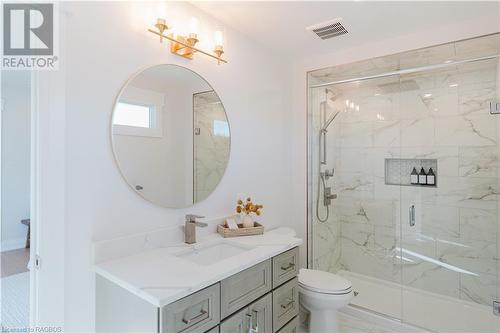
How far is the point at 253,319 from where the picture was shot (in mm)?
1567

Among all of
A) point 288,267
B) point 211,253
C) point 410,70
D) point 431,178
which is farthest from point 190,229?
point 431,178

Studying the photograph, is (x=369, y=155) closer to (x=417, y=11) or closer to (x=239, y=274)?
(x=417, y=11)

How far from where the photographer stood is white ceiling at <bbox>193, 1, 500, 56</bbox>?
6.42 feet

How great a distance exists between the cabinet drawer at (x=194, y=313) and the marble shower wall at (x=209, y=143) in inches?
30.5

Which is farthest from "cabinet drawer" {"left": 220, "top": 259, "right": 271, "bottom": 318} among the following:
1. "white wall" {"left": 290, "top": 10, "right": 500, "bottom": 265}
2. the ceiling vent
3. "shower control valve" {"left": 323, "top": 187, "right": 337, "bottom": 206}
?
the ceiling vent

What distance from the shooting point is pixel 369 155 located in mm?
3312

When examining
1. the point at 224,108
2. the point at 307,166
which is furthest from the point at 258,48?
the point at 307,166

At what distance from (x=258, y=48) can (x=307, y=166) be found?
122 cm

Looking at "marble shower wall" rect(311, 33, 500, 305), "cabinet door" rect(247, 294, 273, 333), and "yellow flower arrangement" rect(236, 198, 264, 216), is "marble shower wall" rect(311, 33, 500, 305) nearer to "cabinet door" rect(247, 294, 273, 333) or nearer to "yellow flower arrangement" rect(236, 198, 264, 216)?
"yellow flower arrangement" rect(236, 198, 264, 216)

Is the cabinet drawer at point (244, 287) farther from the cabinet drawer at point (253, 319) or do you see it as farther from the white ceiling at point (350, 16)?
the white ceiling at point (350, 16)

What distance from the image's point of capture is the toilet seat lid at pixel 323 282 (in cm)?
210

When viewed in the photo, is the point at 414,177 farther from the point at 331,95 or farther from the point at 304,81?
the point at 304,81

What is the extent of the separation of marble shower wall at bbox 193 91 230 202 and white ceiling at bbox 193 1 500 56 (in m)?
0.61

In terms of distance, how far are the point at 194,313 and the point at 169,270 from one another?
0.24 meters
